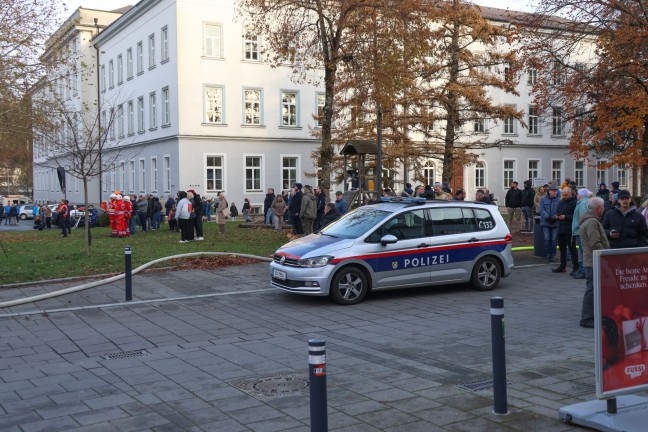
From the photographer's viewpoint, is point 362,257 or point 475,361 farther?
point 362,257

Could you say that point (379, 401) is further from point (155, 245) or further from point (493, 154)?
point (493, 154)

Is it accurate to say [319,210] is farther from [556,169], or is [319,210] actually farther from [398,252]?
[556,169]

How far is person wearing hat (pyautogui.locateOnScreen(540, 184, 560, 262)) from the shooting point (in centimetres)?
1673

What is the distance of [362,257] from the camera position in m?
11.8

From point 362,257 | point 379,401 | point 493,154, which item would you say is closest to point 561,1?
point 362,257

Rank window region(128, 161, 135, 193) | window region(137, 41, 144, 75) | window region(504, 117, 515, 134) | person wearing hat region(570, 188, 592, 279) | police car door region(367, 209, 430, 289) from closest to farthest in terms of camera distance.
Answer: police car door region(367, 209, 430, 289)
person wearing hat region(570, 188, 592, 279)
window region(137, 41, 144, 75)
window region(128, 161, 135, 193)
window region(504, 117, 515, 134)

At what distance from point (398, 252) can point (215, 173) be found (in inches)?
1362

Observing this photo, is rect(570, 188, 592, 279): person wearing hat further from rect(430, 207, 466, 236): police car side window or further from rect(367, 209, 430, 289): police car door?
rect(367, 209, 430, 289): police car door

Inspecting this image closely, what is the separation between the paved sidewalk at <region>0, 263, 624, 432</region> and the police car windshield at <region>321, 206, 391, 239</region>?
4.12ft

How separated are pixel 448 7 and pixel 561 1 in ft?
18.4

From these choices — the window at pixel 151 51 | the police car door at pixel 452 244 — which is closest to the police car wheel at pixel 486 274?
the police car door at pixel 452 244

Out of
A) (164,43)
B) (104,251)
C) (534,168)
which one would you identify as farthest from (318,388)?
(534,168)

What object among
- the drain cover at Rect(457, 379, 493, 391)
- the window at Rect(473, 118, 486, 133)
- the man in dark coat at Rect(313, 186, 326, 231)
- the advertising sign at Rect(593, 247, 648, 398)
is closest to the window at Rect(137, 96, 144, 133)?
the window at Rect(473, 118, 486, 133)

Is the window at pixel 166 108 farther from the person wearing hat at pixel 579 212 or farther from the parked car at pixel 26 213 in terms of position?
the person wearing hat at pixel 579 212
